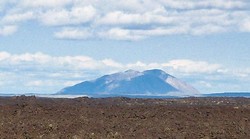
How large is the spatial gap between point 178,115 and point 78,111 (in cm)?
728

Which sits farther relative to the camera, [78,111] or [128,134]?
[78,111]

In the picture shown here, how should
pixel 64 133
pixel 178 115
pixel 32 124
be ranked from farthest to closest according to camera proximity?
pixel 178 115, pixel 32 124, pixel 64 133

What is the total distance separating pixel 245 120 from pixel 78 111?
474 inches

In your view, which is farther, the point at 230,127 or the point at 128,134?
the point at 230,127

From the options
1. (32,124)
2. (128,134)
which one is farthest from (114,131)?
(32,124)

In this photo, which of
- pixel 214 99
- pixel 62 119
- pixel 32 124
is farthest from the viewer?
pixel 214 99

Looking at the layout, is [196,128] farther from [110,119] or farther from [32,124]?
[32,124]

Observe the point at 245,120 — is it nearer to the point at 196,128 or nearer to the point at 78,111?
the point at 196,128

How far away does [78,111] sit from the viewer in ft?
170

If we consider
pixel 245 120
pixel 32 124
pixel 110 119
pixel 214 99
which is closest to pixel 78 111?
pixel 110 119

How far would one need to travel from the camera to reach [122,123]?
148 feet

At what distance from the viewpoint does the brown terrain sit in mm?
39469

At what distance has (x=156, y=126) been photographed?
43.7 metres

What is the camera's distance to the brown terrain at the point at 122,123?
39.5 meters
